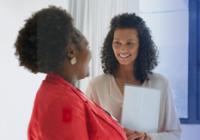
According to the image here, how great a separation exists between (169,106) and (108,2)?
0.60m

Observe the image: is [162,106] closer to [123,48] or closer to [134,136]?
[134,136]

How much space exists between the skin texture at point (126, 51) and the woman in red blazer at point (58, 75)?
8.4 inches

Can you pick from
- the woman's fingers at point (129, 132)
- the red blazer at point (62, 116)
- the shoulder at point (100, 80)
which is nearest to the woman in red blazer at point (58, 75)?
the red blazer at point (62, 116)

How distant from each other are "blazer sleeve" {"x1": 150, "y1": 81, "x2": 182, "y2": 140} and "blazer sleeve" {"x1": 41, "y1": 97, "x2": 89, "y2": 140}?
16.9 inches

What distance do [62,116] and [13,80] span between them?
0.39 meters

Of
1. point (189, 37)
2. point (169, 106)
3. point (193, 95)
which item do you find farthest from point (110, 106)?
point (189, 37)

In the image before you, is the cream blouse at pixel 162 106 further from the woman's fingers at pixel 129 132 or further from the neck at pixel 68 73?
the neck at pixel 68 73

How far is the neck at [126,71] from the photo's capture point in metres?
0.84

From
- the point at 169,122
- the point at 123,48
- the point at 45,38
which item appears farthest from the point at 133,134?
the point at 45,38

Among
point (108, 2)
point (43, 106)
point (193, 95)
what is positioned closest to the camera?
point (43, 106)

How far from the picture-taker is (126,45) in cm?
80

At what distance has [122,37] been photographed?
32.1 inches

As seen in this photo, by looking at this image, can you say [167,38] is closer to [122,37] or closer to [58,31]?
[122,37]

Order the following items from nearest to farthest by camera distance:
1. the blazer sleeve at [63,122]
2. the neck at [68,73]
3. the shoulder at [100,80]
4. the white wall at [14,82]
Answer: the blazer sleeve at [63,122] < the neck at [68,73] < the white wall at [14,82] < the shoulder at [100,80]
